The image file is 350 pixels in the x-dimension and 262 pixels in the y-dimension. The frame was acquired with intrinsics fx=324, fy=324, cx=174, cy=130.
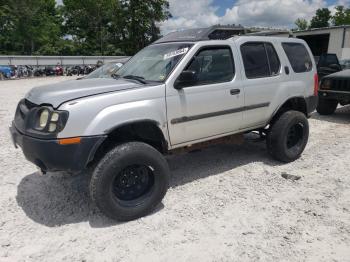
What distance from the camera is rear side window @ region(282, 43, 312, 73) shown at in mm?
5137

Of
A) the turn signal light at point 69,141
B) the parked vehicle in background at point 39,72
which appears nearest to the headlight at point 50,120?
the turn signal light at point 69,141

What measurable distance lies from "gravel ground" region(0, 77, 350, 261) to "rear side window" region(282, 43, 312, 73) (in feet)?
5.01

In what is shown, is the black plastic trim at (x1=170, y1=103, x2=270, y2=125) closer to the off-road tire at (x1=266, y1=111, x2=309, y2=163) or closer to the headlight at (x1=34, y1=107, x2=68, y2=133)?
the off-road tire at (x1=266, y1=111, x2=309, y2=163)

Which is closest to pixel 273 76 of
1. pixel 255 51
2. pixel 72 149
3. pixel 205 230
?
pixel 255 51

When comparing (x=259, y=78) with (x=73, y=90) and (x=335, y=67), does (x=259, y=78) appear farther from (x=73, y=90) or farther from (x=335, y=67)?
(x=335, y=67)

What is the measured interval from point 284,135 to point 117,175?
9.01 feet

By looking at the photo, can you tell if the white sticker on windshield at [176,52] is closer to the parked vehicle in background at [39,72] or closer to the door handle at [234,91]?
the door handle at [234,91]

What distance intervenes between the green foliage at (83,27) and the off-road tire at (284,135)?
4181cm

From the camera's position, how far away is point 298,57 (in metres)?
5.29

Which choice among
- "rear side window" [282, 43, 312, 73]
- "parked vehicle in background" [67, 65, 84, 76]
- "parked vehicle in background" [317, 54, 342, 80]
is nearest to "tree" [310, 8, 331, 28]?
"parked vehicle in background" [67, 65, 84, 76]

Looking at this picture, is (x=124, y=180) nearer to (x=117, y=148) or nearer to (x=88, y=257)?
(x=117, y=148)

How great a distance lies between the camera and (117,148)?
3357mm

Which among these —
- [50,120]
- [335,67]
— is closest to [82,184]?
[50,120]

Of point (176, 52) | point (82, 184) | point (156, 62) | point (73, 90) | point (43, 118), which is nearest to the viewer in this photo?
point (43, 118)
